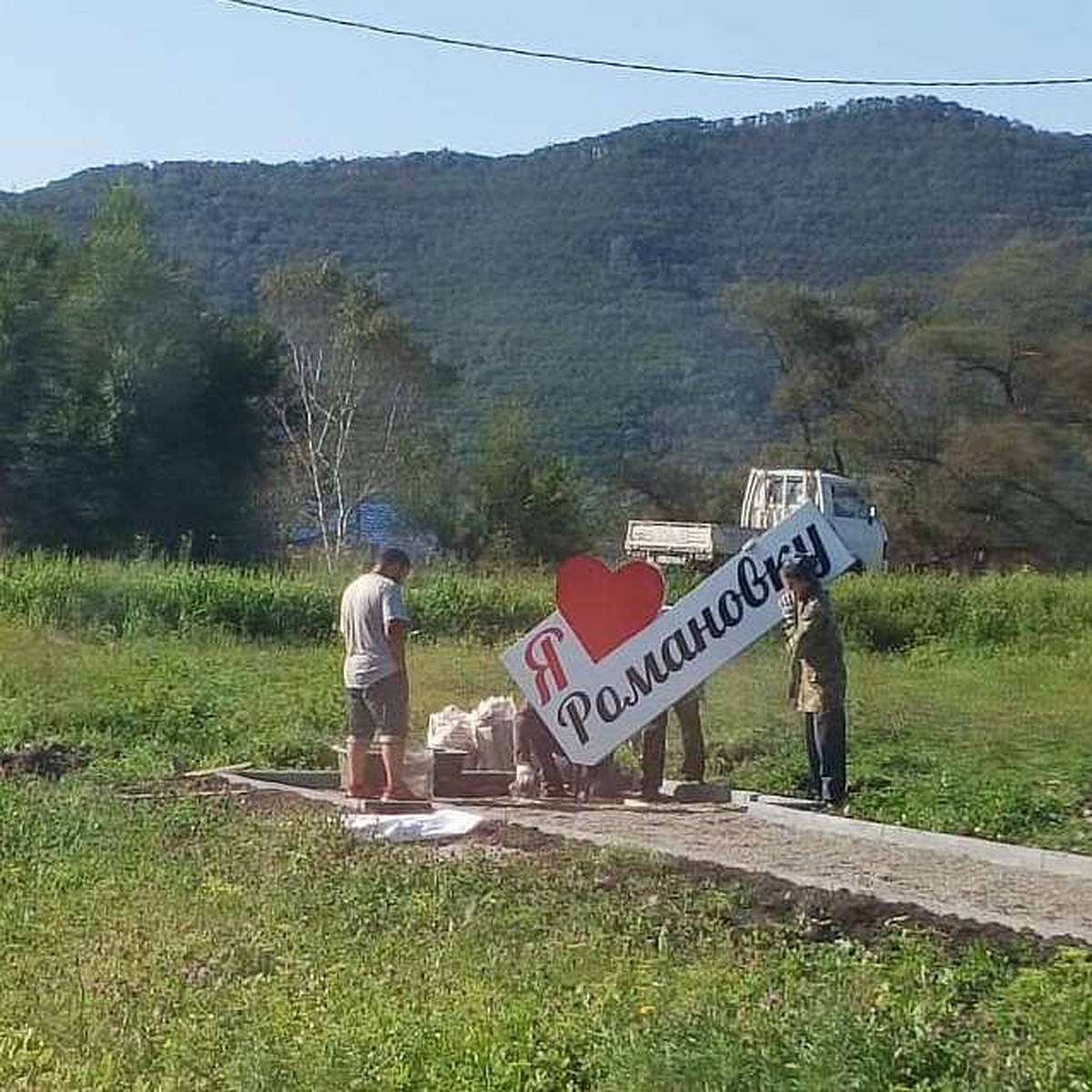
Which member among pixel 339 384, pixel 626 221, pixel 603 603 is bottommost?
pixel 603 603

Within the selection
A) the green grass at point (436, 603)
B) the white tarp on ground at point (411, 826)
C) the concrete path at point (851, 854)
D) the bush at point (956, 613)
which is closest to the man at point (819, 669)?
the concrete path at point (851, 854)

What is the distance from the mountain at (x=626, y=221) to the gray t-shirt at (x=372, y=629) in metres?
53.9

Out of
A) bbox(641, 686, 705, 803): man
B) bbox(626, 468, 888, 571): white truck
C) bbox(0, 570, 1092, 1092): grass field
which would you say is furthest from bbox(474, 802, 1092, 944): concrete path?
bbox(626, 468, 888, 571): white truck

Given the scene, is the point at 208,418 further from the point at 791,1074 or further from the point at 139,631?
the point at 791,1074

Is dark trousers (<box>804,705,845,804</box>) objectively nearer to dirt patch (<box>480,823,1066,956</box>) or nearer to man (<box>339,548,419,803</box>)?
man (<box>339,548,419,803</box>)

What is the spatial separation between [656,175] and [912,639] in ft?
163

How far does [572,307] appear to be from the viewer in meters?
75.1

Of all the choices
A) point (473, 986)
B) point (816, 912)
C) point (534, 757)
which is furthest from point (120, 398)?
point (473, 986)

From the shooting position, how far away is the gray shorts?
526 inches

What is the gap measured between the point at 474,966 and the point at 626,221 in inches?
2759

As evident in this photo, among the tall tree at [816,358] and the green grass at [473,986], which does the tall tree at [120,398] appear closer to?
the tall tree at [816,358]

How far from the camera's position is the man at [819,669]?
13875 mm

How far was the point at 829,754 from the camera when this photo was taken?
1394 cm

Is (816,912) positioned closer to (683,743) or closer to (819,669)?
(819,669)
